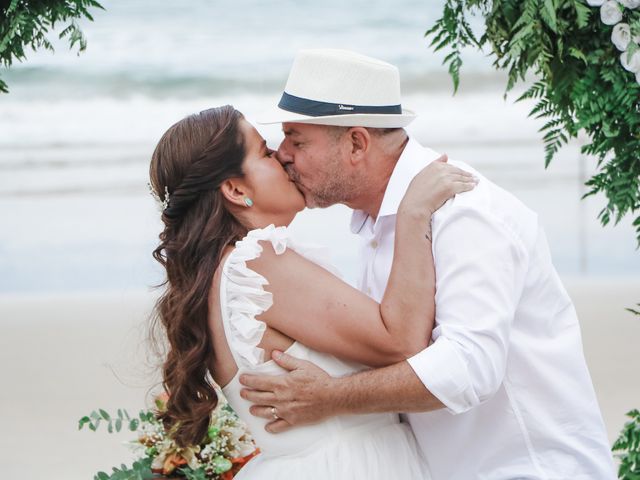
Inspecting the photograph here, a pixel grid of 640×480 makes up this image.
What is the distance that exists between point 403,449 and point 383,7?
1627cm

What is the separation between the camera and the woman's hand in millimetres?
3053

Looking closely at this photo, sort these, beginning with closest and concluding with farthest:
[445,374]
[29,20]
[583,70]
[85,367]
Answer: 1. [445,374]
2. [583,70]
3. [29,20]
4. [85,367]

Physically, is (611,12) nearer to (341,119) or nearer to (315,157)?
(341,119)

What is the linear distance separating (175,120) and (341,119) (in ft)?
38.5

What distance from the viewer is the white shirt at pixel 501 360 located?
2.90 metres

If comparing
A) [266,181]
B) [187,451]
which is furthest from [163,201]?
[187,451]

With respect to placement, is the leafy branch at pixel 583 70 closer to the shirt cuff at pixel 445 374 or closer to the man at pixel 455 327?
the man at pixel 455 327

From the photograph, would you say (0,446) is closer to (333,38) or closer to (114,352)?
(114,352)

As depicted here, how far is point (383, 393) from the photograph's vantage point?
9.70 feet

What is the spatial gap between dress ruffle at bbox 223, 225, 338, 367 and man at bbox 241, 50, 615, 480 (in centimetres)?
9

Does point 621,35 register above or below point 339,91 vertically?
above

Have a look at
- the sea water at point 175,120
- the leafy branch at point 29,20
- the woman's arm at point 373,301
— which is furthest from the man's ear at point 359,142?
the sea water at point 175,120

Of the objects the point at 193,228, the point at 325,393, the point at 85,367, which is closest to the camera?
the point at 325,393

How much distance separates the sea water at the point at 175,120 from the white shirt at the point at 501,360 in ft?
14.4
